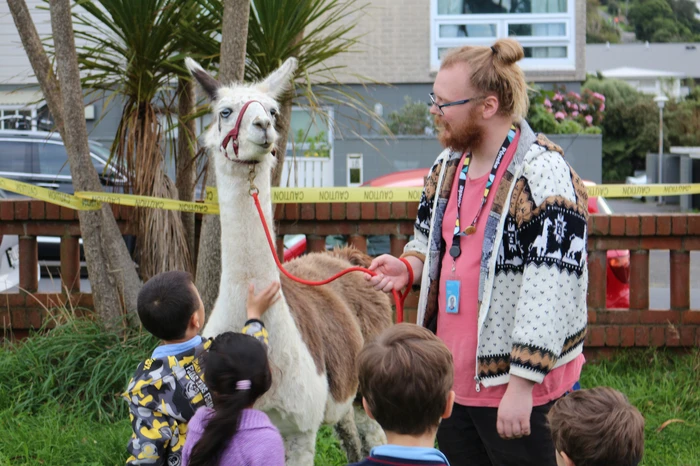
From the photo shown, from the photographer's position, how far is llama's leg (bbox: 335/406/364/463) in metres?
4.45

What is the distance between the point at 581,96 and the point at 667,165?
9745 millimetres

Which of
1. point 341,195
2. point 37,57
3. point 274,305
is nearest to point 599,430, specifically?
point 274,305

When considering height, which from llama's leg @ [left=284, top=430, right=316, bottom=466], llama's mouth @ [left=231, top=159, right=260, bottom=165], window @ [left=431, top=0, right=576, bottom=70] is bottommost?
llama's leg @ [left=284, top=430, right=316, bottom=466]

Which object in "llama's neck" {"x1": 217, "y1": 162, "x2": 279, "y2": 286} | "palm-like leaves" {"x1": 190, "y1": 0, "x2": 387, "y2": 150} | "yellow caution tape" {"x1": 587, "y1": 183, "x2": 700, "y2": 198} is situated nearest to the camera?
"llama's neck" {"x1": 217, "y1": 162, "x2": 279, "y2": 286}

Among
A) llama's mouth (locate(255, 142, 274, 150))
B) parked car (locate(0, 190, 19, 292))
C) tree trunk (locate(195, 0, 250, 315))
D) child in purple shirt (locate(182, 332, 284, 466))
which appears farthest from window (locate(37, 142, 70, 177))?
child in purple shirt (locate(182, 332, 284, 466))

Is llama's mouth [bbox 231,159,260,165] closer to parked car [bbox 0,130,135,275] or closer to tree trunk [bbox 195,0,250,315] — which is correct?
tree trunk [bbox 195,0,250,315]

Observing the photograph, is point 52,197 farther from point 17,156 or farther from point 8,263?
point 17,156

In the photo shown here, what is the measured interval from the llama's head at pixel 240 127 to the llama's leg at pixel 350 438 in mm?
1576

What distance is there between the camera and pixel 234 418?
7.70 feet

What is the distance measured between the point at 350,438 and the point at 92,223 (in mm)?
2266

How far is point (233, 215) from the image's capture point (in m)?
3.61

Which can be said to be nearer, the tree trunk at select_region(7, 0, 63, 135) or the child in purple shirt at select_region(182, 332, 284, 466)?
the child in purple shirt at select_region(182, 332, 284, 466)

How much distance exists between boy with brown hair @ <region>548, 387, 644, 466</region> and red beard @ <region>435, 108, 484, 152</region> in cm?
99

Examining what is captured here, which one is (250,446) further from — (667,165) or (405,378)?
(667,165)
